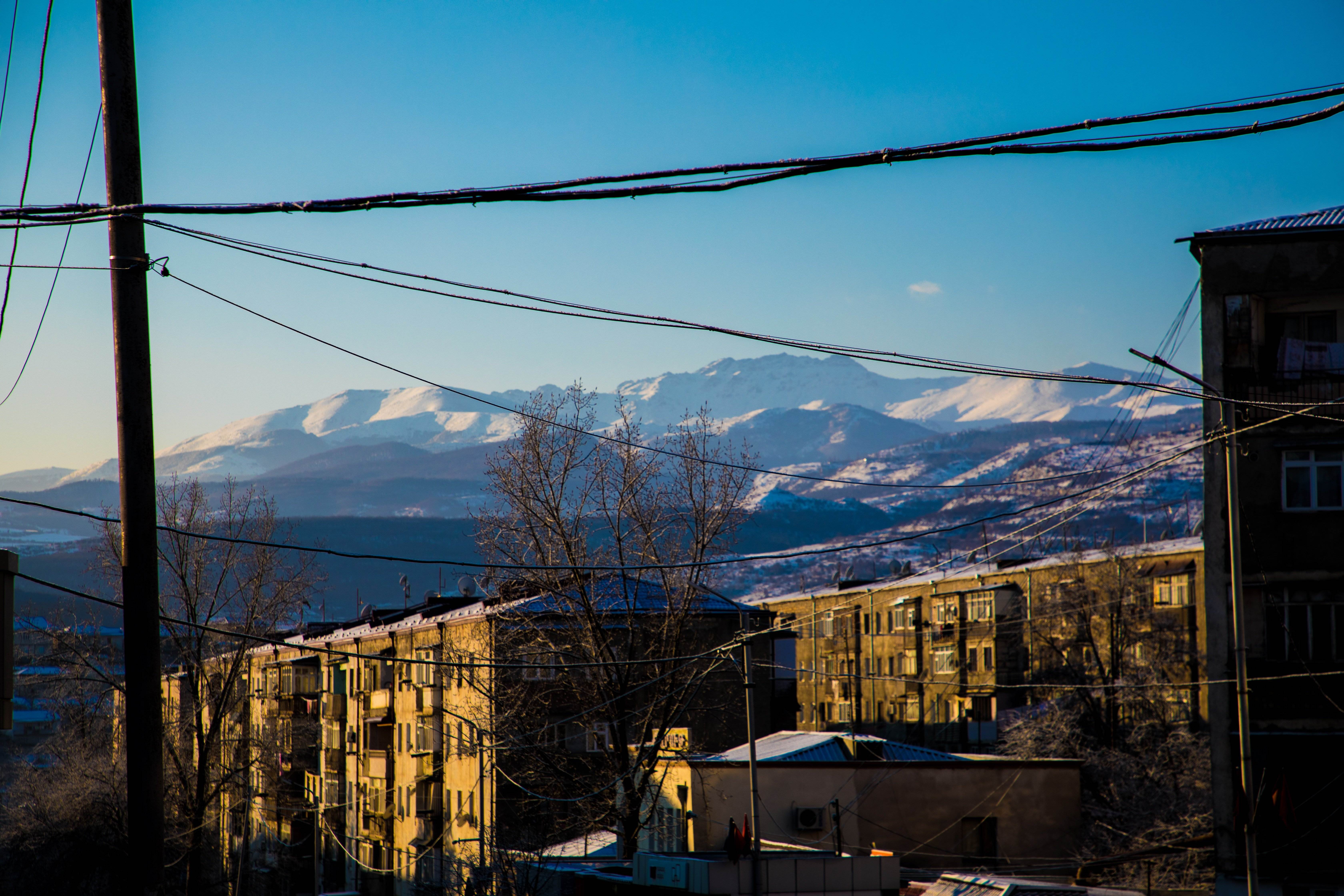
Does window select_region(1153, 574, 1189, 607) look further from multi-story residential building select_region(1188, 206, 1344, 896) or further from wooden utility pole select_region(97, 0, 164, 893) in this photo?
wooden utility pole select_region(97, 0, 164, 893)

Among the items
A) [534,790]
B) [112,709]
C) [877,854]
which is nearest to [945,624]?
[534,790]

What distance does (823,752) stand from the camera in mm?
42719

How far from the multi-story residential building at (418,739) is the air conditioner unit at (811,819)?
446 centimetres

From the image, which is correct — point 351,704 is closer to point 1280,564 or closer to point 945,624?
point 945,624

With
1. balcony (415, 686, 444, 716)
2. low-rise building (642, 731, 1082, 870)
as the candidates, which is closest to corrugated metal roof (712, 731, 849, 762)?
low-rise building (642, 731, 1082, 870)

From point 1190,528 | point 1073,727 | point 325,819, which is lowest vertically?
point 325,819

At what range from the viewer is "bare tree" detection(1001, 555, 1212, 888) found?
45.2 m

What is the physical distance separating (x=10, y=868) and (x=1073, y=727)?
1926 inches

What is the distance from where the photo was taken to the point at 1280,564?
27.5m

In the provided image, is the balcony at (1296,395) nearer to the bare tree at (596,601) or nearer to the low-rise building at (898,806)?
the bare tree at (596,601)

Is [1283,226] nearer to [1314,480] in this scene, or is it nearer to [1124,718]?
[1314,480]

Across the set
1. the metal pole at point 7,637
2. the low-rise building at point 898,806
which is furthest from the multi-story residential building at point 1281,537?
the metal pole at point 7,637

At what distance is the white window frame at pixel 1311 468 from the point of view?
27281mm

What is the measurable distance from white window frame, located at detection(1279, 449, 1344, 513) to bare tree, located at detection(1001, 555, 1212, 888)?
1711 cm
